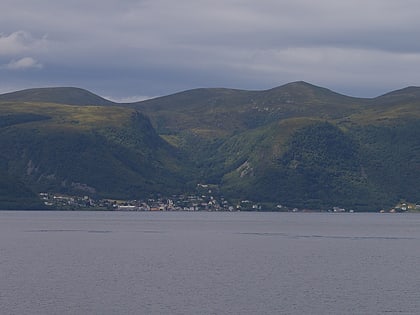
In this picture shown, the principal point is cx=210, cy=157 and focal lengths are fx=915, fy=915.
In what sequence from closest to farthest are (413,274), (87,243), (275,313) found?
(275,313) < (413,274) < (87,243)

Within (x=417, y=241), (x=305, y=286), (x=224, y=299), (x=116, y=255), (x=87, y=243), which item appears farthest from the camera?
(x=417, y=241)

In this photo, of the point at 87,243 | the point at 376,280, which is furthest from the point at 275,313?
the point at 87,243

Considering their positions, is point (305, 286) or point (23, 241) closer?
point (305, 286)

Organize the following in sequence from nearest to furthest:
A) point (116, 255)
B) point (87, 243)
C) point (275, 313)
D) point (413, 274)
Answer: point (275, 313) → point (413, 274) → point (116, 255) → point (87, 243)

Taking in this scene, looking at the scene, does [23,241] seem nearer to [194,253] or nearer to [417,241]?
[194,253]

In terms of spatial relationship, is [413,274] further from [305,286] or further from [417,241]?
[417,241]

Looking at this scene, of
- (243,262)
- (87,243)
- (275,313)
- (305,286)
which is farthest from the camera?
(87,243)

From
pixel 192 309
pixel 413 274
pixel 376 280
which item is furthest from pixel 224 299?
pixel 413 274

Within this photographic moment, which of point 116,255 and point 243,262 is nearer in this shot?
point 243,262
